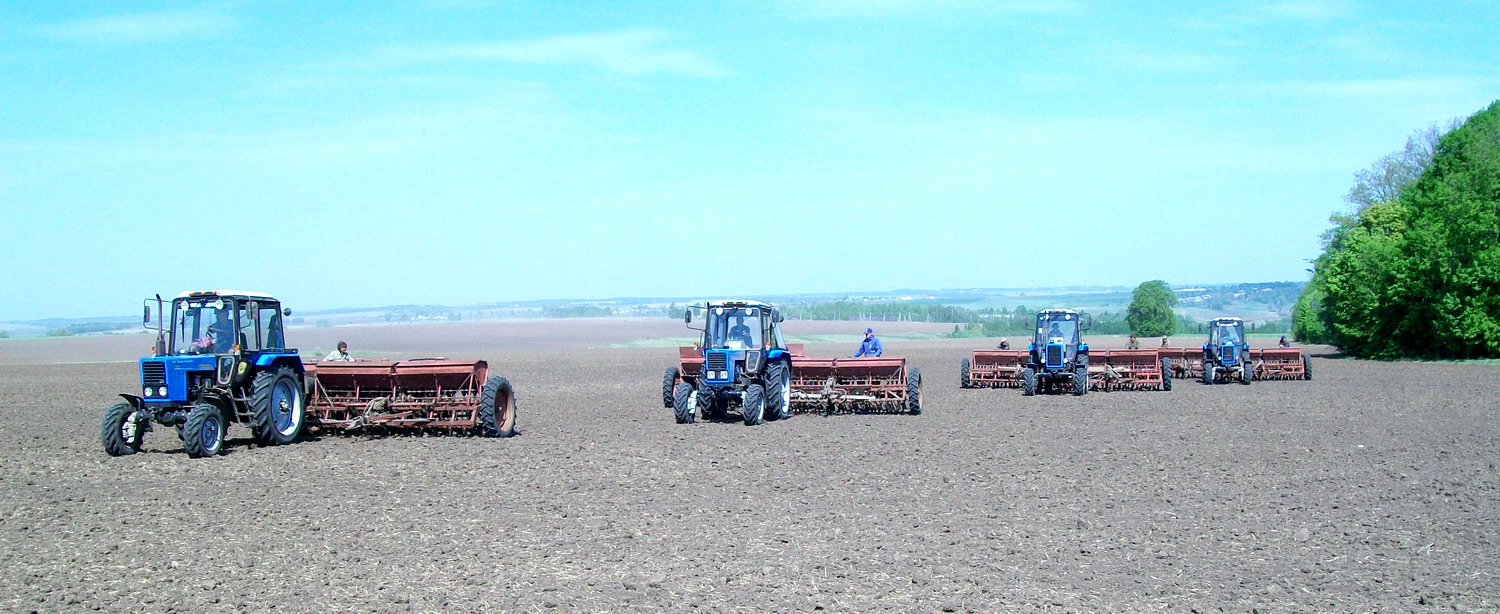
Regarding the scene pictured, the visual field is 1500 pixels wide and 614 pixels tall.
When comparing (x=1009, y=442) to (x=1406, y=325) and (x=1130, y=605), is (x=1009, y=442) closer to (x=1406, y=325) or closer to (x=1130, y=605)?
(x=1130, y=605)

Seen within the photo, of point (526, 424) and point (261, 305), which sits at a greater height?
point (261, 305)

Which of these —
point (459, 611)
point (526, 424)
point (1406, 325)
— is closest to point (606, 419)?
point (526, 424)

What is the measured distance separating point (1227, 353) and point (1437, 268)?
1606cm

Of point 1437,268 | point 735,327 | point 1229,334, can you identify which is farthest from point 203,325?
point 1437,268

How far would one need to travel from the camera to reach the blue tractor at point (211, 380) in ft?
48.9

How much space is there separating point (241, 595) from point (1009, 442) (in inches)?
425

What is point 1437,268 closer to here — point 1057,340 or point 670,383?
point 1057,340

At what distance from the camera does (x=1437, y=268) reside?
41.5 metres

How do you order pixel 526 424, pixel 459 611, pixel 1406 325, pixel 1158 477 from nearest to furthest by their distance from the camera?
pixel 459 611 → pixel 1158 477 → pixel 526 424 → pixel 1406 325

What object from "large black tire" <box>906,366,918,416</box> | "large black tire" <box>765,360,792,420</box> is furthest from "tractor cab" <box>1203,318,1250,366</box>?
"large black tire" <box>765,360,792,420</box>

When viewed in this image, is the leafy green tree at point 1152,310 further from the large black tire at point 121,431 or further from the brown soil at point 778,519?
the large black tire at point 121,431

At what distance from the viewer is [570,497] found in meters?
11.6

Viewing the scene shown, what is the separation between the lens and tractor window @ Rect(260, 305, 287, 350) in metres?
16.2

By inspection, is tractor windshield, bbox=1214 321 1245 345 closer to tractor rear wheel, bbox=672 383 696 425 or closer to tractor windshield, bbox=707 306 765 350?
tractor windshield, bbox=707 306 765 350
